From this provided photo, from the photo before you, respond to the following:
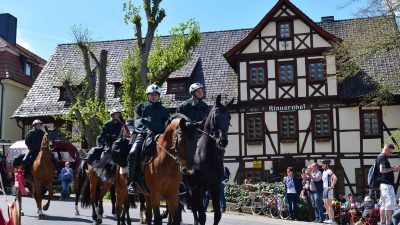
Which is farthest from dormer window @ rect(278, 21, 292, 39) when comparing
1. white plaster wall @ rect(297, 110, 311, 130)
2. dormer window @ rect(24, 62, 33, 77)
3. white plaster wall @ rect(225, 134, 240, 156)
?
dormer window @ rect(24, 62, 33, 77)

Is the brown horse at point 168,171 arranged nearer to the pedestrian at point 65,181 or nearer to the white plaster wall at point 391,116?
the pedestrian at point 65,181

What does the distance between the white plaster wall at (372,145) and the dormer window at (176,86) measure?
11213 mm

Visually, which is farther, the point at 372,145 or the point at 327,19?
the point at 327,19

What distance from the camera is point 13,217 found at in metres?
4.59

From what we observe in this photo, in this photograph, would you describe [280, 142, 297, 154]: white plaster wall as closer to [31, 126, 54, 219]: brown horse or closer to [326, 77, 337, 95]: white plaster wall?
[326, 77, 337, 95]: white plaster wall

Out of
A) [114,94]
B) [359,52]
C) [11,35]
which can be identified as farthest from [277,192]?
[11,35]

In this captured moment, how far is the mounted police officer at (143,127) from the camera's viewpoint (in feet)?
31.4

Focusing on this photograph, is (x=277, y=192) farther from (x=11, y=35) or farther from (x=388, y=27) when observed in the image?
(x=11, y=35)

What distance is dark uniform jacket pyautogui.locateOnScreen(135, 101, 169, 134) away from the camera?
391 inches

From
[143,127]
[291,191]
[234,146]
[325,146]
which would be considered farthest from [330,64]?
[143,127]

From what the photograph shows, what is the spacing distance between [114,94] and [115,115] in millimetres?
23517

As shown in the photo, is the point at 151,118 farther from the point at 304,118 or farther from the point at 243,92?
the point at 243,92

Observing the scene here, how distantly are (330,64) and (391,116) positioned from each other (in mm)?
4349

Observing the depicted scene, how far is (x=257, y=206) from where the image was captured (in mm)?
21781
